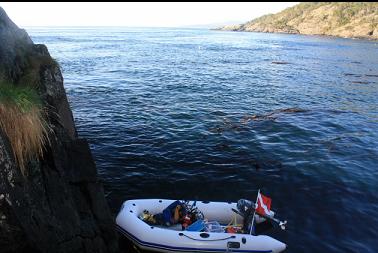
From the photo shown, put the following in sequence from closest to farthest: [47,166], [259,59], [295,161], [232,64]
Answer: [47,166] < [295,161] < [232,64] < [259,59]

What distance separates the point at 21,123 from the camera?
9820mm

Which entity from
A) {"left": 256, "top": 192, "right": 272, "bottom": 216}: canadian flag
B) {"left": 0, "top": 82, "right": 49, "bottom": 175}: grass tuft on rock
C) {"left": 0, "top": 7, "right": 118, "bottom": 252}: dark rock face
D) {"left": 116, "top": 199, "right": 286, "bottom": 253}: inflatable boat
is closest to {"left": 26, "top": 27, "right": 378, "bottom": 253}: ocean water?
{"left": 256, "top": 192, "right": 272, "bottom": 216}: canadian flag

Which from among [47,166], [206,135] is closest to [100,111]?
[206,135]

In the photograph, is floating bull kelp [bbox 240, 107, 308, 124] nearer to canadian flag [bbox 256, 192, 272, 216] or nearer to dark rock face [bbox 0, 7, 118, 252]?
canadian flag [bbox 256, 192, 272, 216]

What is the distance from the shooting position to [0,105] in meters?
9.49

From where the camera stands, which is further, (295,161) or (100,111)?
(100,111)

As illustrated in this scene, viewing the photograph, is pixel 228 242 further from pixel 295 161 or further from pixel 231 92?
pixel 231 92

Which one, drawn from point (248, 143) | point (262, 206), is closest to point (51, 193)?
point (262, 206)

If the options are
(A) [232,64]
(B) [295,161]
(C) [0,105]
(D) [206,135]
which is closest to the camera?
(C) [0,105]

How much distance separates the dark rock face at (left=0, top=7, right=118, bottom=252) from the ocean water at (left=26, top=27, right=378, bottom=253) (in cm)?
418

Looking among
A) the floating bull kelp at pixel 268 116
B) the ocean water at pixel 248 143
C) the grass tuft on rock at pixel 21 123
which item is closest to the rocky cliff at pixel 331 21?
the ocean water at pixel 248 143

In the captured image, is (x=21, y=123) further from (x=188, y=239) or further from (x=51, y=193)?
(x=188, y=239)

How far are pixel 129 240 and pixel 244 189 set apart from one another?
649 centimetres

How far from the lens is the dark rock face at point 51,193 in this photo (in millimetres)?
9469
